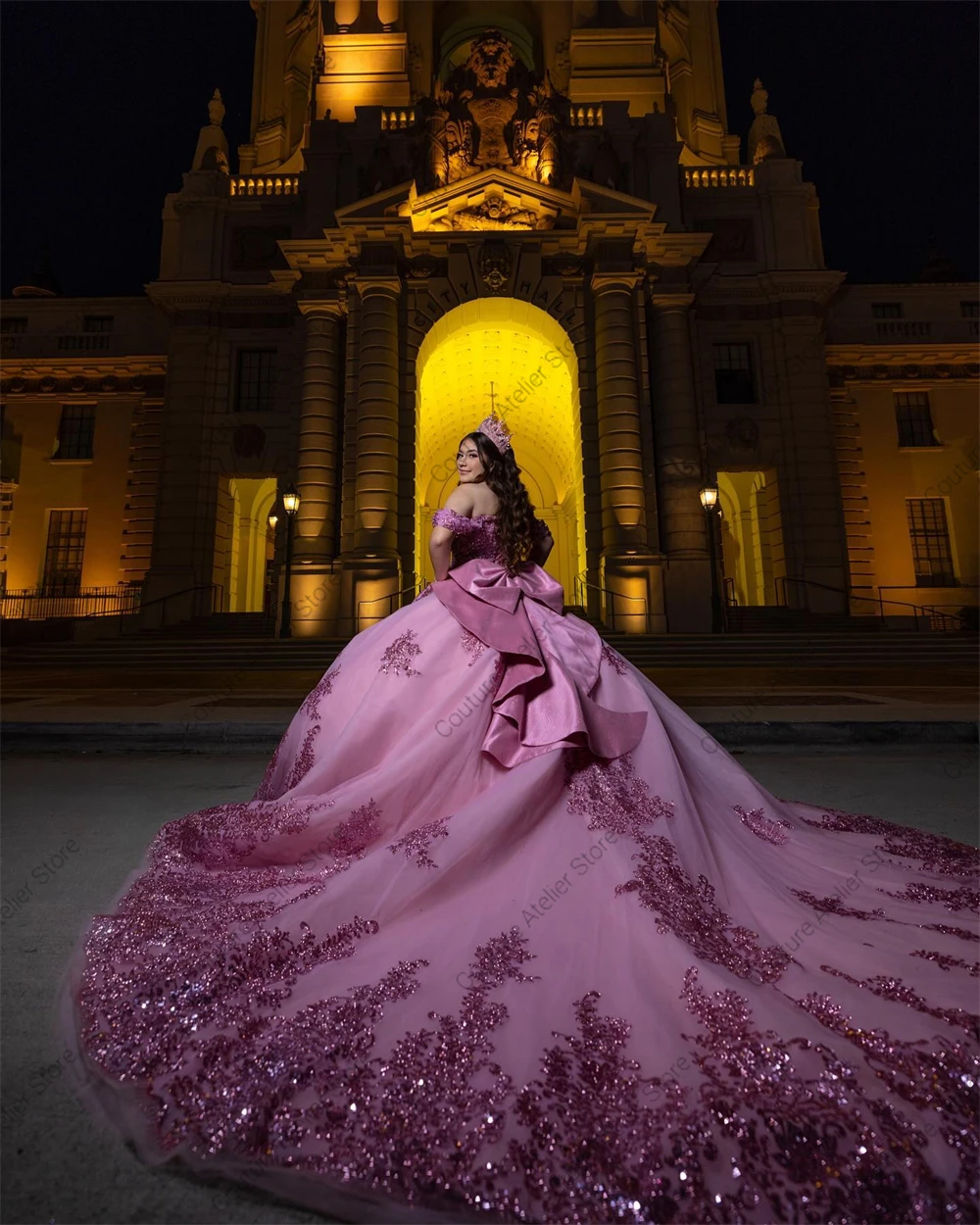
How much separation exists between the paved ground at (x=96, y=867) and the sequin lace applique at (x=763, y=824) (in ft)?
4.09

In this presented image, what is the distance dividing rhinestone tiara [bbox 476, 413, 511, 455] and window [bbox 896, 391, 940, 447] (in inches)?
939

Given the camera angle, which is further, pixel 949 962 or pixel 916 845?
pixel 916 845

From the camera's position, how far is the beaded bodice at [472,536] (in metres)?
3.04

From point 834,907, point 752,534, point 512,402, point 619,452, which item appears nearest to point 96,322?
point 512,402

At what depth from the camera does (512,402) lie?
22.8 metres

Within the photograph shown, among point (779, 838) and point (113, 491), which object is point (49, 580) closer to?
point (113, 491)

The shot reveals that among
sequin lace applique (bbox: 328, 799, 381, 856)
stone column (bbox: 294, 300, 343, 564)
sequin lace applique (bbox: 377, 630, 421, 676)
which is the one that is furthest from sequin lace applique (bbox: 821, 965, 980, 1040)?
stone column (bbox: 294, 300, 343, 564)

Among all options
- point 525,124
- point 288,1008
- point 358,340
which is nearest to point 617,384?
point 358,340

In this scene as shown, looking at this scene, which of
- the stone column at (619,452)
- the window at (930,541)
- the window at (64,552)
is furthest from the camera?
the window at (64,552)

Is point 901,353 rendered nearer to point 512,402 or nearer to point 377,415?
point 512,402

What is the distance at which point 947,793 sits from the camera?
3.82 m

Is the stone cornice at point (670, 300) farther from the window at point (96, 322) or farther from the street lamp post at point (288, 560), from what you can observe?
the window at point (96, 322)

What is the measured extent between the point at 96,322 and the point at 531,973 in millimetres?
28580

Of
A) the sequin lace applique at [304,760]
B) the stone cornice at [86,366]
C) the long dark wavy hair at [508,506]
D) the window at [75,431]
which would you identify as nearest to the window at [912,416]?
the long dark wavy hair at [508,506]
